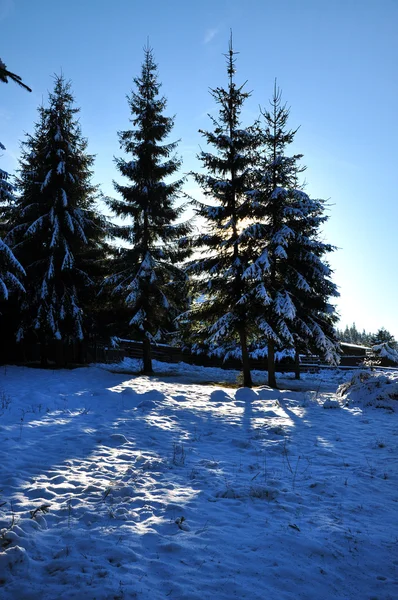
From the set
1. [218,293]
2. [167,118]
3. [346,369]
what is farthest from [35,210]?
[346,369]

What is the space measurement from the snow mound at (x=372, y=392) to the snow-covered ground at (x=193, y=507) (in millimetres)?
2457

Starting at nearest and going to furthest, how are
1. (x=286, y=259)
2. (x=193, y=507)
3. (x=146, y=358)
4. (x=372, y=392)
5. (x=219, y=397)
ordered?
(x=193, y=507) < (x=372, y=392) < (x=219, y=397) < (x=286, y=259) < (x=146, y=358)

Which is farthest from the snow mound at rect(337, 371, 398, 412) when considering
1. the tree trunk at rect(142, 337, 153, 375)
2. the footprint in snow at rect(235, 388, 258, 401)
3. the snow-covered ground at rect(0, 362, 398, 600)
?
the tree trunk at rect(142, 337, 153, 375)

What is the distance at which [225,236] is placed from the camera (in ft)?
59.4

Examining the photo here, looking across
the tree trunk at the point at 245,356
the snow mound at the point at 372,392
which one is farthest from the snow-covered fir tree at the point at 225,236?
the snow mound at the point at 372,392

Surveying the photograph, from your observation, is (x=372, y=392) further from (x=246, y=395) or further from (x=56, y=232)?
(x=56, y=232)

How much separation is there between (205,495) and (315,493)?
1.50 meters

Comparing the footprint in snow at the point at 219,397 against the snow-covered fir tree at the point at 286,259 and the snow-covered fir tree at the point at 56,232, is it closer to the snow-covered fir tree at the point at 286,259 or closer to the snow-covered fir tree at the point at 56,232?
the snow-covered fir tree at the point at 286,259

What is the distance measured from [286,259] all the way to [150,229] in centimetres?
774

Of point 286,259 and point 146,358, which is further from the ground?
point 286,259

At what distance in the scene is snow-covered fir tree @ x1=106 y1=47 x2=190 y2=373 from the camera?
19.4 metres

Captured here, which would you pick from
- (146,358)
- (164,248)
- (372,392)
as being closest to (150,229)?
(164,248)

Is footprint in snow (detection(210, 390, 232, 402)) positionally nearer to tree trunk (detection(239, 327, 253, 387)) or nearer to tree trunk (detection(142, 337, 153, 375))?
tree trunk (detection(239, 327, 253, 387))

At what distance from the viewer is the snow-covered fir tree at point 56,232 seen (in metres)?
18.2
